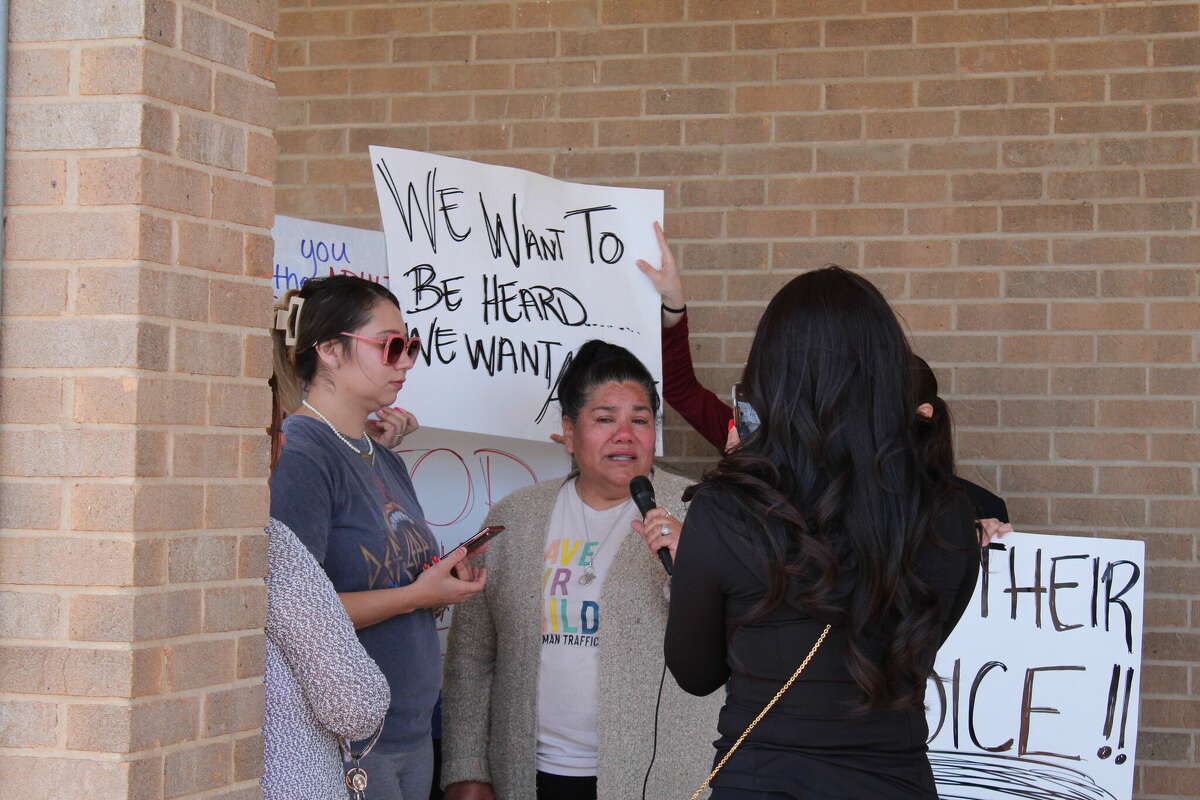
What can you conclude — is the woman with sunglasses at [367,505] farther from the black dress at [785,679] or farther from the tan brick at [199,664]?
the black dress at [785,679]

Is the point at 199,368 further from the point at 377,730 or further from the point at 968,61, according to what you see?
the point at 968,61

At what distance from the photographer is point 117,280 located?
2.26m

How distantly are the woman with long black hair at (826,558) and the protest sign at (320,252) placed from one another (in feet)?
7.14

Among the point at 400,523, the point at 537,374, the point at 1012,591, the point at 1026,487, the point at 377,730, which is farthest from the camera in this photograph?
the point at 1026,487

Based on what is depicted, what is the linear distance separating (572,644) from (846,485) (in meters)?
1.63

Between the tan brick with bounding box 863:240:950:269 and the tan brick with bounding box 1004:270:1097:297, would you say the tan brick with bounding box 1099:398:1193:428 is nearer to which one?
the tan brick with bounding box 1004:270:1097:297

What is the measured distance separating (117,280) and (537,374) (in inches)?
83.9

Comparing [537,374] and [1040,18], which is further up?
[1040,18]

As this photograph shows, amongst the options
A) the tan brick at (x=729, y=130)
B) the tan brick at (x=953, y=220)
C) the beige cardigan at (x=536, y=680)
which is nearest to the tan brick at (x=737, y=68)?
the tan brick at (x=729, y=130)

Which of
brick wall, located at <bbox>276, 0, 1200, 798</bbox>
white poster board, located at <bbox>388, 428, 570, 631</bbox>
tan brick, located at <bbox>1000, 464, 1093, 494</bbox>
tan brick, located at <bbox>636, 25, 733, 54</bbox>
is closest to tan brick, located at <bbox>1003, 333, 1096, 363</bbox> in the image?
brick wall, located at <bbox>276, 0, 1200, 798</bbox>

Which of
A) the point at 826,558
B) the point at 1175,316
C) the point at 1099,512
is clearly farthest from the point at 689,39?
the point at 826,558

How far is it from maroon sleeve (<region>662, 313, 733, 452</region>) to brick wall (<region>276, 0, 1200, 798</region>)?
0.43 meters

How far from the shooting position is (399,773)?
125 inches

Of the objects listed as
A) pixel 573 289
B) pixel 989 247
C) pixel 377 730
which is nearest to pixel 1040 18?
pixel 989 247
